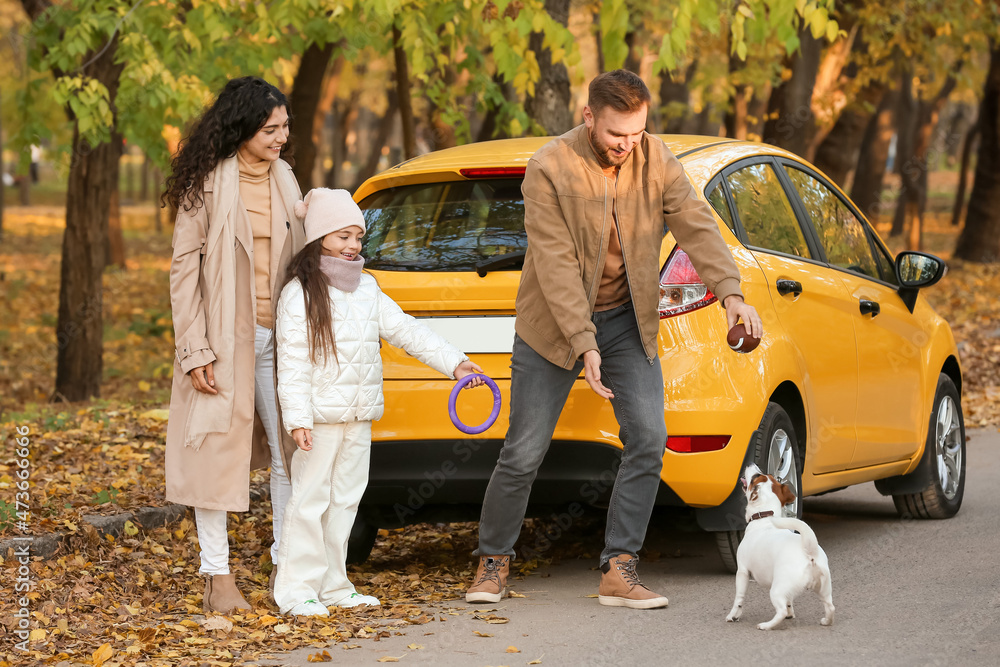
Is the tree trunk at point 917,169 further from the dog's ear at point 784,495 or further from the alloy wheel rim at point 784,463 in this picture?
the dog's ear at point 784,495

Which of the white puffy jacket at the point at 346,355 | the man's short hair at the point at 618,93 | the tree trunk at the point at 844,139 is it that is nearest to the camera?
the man's short hair at the point at 618,93

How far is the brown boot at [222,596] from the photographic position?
195 inches

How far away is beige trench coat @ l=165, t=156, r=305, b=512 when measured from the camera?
4895 mm

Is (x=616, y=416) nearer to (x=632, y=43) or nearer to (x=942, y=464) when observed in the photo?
(x=942, y=464)

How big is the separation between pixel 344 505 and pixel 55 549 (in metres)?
1.47

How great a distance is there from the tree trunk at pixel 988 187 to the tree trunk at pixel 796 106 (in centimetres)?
490

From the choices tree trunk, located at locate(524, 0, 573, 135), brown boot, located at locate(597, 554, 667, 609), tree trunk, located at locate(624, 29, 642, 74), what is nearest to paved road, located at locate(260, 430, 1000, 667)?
brown boot, located at locate(597, 554, 667, 609)

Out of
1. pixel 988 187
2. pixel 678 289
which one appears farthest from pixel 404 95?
pixel 988 187

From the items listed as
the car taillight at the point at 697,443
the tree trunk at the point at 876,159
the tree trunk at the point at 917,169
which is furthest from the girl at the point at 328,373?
the tree trunk at the point at 876,159

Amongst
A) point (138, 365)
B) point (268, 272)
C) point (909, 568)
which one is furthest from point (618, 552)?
point (138, 365)

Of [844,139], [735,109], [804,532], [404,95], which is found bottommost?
[804,532]

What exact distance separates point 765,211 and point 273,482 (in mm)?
2532

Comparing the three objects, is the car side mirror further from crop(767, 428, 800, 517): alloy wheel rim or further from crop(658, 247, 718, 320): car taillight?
crop(658, 247, 718, 320): car taillight

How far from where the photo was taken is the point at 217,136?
5055mm
